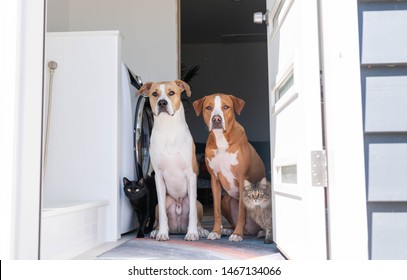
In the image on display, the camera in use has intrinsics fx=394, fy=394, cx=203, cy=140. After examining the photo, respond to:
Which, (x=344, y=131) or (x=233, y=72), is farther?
(x=233, y=72)

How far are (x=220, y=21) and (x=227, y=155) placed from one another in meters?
4.58

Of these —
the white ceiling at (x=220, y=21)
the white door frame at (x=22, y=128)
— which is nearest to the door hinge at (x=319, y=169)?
the white door frame at (x=22, y=128)

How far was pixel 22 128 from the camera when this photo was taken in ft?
4.38

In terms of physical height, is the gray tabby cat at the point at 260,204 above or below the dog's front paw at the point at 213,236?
above

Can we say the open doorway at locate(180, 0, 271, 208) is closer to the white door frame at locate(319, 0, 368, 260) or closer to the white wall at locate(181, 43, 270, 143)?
the white wall at locate(181, 43, 270, 143)

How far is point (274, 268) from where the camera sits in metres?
1.33

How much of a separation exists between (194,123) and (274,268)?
6559 millimetres

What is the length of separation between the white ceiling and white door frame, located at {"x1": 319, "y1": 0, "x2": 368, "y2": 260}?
183 inches

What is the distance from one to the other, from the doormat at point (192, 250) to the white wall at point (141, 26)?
2.02 m

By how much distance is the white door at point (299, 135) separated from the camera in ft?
4.41

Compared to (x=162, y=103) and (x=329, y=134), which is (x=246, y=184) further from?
(x=329, y=134)

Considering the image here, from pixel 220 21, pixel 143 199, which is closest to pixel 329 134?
pixel 143 199

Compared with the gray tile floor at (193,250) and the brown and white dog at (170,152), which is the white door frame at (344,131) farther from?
the brown and white dog at (170,152)

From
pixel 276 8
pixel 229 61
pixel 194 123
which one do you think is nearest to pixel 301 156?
pixel 276 8
